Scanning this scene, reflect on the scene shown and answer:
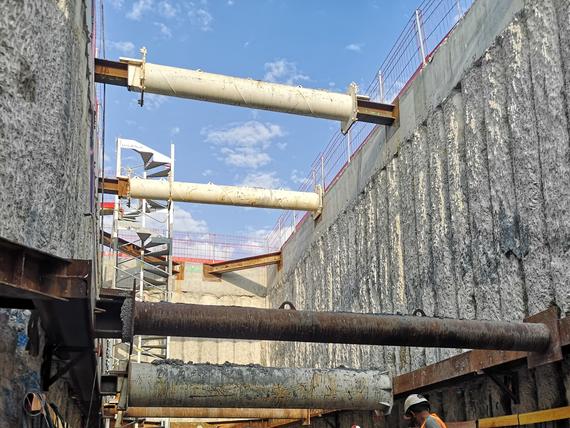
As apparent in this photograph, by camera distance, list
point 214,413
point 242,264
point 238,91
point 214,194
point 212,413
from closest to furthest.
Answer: point 212,413
point 214,413
point 238,91
point 214,194
point 242,264

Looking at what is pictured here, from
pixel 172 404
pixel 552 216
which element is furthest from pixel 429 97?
pixel 172 404

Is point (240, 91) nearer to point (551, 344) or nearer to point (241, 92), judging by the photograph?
point (241, 92)

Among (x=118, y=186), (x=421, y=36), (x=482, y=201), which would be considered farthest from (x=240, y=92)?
(x=482, y=201)

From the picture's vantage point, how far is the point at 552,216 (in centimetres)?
809

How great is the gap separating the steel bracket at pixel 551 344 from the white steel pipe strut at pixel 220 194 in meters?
12.4

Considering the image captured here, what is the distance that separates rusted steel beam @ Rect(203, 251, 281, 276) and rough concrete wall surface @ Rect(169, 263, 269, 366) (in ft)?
1.40

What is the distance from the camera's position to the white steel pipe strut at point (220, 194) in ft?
64.5

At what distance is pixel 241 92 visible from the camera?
1485cm

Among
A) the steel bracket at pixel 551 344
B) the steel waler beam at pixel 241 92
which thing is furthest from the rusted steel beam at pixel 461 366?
the steel waler beam at pixel 241 92

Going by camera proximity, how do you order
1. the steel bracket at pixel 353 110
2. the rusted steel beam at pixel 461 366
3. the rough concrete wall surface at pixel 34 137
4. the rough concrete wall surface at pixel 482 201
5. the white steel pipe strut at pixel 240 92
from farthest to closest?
Result: the steel bracket at pixel 353 110 < the white steel pipe strut at pixel 240 92 < the rough concrete wall surface at pixel 482 201 < the rusted steel beam at pixel 461 366 < the rough concrete wall surface at pixel 34 137

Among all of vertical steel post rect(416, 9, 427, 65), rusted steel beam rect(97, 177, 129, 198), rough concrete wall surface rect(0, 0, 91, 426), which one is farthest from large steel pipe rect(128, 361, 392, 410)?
rusted steel beam rect(97, 177, 129, 198)

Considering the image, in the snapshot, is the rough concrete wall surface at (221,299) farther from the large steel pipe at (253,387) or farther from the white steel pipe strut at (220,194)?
the large steel pipe at (253,387)

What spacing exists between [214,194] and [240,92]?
5507mm

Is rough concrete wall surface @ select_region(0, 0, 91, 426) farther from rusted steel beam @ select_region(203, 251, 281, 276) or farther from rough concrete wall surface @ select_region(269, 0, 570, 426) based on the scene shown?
rusted steel beam @ select_region(203, 251, 281, 276)
